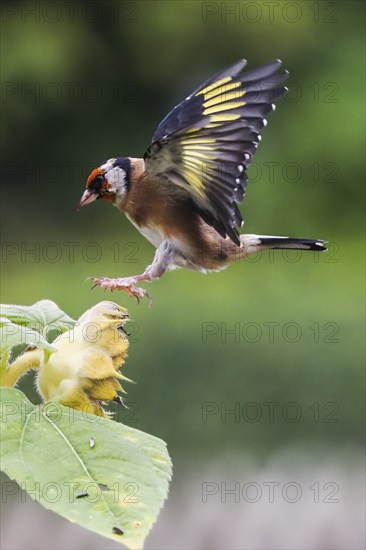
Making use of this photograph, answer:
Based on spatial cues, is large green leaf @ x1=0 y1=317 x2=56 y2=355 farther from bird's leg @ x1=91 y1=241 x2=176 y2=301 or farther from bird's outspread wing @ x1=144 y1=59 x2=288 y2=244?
bird's outspread wing @ x1=144 y1=59 x2=288 y2=244

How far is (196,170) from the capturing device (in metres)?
0.67

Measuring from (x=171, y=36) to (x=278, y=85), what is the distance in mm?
3861

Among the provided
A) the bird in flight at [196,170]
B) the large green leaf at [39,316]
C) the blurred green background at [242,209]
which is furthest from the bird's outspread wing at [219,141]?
the blurred green background at [242,209]

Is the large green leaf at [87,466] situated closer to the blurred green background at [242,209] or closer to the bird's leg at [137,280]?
the bird's leg at [137,280]

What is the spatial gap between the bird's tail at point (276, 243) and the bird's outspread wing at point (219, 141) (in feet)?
0.21

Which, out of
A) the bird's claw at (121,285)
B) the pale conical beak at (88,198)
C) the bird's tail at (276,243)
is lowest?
the bird's claw at (121,285)

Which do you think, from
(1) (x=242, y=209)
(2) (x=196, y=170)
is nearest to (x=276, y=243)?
(2) (x=196, y=170)

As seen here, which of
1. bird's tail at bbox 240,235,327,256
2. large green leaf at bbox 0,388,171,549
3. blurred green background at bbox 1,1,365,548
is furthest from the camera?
blurred green background at bbox 1,1,365,548

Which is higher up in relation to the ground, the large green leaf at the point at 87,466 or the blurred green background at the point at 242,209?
the blurred green background at the point at 242,209

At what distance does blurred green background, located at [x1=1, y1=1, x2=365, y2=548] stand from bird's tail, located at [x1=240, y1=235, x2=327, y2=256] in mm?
2326

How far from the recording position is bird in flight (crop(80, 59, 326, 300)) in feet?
2.11

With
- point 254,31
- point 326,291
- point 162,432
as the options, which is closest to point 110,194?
point 162,432

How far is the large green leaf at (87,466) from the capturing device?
47cm

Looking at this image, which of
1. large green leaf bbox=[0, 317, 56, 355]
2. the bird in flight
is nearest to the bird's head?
the bird in flight
